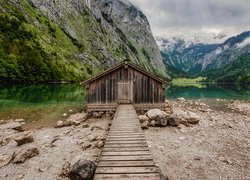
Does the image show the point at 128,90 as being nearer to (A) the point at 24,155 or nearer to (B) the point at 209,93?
(A) the point at 24,155

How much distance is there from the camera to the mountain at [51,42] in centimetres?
9575

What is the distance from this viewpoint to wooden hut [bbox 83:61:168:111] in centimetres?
2639

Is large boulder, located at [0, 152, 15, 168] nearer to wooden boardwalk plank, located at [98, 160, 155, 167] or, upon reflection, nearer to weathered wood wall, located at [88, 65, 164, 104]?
wooden boardwalk plank, located at [98, 160, 155, 167]

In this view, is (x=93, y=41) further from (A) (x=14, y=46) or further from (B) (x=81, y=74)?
(A) (x=14, y=46)

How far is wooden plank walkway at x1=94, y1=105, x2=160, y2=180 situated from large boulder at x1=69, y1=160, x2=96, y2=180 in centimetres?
77

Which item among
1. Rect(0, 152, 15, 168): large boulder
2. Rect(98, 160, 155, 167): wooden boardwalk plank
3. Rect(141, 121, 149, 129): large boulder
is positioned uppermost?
Rect(98, 160, 155, 167): wooden boardwalk plank

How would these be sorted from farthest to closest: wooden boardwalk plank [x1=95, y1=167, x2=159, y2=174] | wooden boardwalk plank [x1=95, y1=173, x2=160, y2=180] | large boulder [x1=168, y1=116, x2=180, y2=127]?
large boulder [x1=168, y1=116, x2=180, y2=127], wooden boardwalk plank [x1=95, y1=167, x2=159, y2=174], wooden boardwalk plank [x1=95, y1=173, x2=160, y2=180]

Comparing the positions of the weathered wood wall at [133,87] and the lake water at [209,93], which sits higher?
the weathered wood wall at [133,87]

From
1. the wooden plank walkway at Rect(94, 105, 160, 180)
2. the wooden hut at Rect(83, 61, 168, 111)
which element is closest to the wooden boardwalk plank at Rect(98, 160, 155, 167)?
the wooden plank walkway at Rect(94, 105, 160, 180)

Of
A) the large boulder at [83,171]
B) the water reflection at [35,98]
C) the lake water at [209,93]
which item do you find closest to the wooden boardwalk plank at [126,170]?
the large boulder at [83,171]

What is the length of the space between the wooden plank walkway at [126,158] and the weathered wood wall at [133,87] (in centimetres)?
1153

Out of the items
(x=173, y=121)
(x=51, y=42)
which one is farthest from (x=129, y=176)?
(x=51, y=42)

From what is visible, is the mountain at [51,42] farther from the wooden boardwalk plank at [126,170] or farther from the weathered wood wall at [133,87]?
the wooden boardwalk plank at [126,170]

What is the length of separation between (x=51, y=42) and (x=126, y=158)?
117554mm
